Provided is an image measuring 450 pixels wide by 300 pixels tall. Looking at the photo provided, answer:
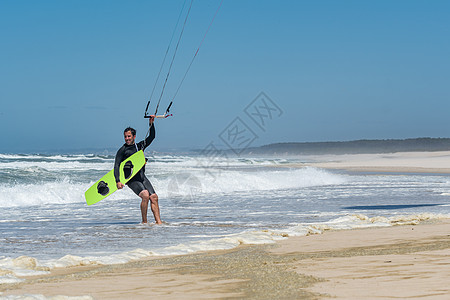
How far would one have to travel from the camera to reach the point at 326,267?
4.80 metres

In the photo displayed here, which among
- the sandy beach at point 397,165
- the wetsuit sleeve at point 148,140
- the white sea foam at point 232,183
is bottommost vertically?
the sandy beach at point 397,165

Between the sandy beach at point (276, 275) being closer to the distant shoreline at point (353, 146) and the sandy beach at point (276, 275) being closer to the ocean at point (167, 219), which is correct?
the ocean at point (167, 219)

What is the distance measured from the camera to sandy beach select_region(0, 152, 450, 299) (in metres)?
3.90

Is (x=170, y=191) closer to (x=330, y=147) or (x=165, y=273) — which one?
(x=165, y=273)

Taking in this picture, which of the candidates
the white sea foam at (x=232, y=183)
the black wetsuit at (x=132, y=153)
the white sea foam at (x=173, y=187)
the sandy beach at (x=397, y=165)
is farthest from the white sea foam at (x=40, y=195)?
the sandy beach at (x=397, y=165)

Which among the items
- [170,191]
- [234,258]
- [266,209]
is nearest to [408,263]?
[234,258]

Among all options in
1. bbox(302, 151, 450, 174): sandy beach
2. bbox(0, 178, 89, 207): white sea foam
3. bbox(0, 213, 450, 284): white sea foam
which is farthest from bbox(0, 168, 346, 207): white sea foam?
bbox(302, 151, 450, 174): sandy beach

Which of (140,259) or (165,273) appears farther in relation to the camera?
(140,259)

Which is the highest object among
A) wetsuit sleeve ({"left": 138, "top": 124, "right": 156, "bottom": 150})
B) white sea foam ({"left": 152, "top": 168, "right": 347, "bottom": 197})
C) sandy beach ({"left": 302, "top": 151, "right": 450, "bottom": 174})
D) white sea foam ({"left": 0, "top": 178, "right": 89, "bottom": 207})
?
wetsuit sleeve ({"left": 138, "top": 124, "right": 156, "bottom": 150})

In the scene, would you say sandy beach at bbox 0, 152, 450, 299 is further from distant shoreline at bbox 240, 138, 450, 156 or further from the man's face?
distant shoreline at bbox 240, 138, 450, 156

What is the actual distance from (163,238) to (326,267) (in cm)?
340

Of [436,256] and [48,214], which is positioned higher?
[48,214]

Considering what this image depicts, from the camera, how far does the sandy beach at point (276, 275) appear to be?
3.90 metres

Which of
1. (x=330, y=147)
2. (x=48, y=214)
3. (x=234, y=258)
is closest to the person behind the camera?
(x=234, y=258)
